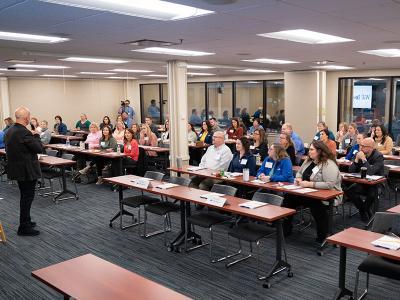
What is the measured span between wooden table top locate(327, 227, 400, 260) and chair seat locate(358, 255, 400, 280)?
0.75 feet

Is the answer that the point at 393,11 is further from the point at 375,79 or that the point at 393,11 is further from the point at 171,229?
the point at 375,79

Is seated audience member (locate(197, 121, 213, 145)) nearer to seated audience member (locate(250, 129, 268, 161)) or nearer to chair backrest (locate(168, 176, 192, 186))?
seated audience member (locate(250, 129, 268, 161))

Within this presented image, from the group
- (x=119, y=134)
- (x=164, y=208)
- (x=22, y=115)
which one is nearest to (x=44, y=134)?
(x=119, y=134)

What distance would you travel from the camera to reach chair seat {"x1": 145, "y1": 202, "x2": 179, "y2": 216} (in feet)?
17.5

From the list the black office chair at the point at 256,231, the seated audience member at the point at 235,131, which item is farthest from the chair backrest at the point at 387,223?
the seated audience member at the point at 235,131

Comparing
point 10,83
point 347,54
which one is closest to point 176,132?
point 347,54

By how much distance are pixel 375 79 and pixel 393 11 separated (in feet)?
31.3

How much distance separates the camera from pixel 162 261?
4926mm

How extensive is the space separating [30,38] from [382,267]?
16.7 ft

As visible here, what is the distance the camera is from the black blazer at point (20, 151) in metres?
5.49

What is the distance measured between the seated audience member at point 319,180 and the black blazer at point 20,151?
364 cm

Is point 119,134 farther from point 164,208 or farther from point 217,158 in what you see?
point 164,208

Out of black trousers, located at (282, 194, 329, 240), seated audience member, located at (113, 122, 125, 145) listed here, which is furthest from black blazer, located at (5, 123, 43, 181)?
seated audience member, located at (113, 122, 125, 145)

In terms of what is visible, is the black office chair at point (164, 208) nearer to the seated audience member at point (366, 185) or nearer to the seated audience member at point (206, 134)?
the seated audience member at point (366, 185)
